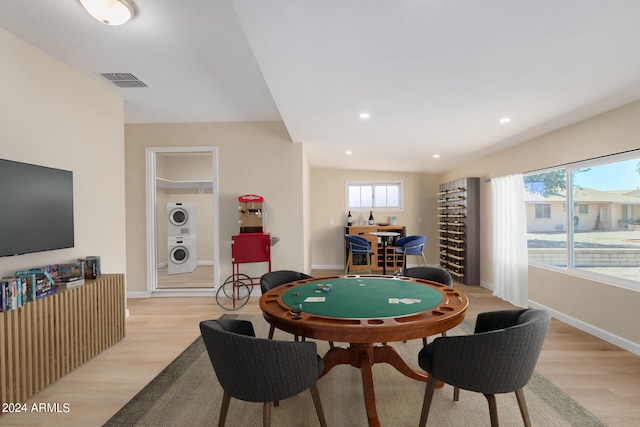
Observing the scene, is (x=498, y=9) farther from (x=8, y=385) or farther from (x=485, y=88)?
(x=8, y=385)

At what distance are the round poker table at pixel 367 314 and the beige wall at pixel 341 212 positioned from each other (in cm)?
463

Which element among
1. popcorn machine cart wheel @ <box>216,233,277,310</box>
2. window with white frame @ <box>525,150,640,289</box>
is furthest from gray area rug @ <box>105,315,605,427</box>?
popcorn machine cart wheel @ <box>216,233,277,310</box>

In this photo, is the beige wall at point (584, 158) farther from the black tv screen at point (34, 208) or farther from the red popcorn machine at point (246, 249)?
the black tv screen at point (34, 208)

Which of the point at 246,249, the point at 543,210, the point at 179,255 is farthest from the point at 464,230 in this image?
the point at 179,255

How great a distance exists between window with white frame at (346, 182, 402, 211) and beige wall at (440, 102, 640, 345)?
272 cm

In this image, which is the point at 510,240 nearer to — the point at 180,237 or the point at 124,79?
the point at 124,79

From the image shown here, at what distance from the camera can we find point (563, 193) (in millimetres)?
3990

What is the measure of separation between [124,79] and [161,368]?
306cm

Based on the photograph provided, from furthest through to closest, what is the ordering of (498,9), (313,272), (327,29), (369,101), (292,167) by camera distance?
(313,272), (292,167), (369,101), (327,29), (498,9)

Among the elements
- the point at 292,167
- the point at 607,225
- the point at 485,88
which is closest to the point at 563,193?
the point at 607,225

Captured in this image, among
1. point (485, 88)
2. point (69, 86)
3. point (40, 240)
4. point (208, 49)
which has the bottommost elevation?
point (40, 240)

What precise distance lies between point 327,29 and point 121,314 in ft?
11.2

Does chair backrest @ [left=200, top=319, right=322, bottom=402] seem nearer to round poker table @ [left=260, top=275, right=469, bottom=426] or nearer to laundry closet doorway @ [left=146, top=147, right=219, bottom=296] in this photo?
round poker table @ [left=260, top=275, right=469, bottom=426]

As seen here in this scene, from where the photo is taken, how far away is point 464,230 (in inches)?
224
